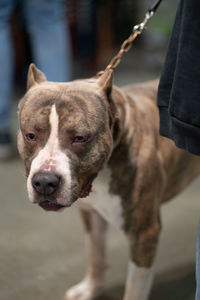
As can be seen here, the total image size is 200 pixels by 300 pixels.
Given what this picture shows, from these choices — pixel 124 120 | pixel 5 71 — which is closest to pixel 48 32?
pixel 5 71

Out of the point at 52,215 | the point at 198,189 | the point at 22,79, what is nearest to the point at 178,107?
the point at 52,215

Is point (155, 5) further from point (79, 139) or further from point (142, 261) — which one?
point (142, 261)

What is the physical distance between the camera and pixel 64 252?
2.59 meters

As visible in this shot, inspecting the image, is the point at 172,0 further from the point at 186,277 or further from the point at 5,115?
the point at 186,277

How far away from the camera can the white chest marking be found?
193 cm

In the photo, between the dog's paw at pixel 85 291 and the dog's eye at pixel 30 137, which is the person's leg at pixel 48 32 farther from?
the dog's eye at pixel 30 137

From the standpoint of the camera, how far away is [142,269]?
1.92 metres

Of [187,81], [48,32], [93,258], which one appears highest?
[187,81]

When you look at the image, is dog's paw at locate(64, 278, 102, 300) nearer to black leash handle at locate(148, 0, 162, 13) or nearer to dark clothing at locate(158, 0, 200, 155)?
dark clothing at locate(158, 0, 200, 155)

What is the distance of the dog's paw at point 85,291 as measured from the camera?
2.25 metres

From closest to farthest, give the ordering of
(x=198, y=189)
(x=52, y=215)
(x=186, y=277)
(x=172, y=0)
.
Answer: (x=186, y=277)
(x=52, y=215)
(x=198, y=189)
(x=172, y=0)

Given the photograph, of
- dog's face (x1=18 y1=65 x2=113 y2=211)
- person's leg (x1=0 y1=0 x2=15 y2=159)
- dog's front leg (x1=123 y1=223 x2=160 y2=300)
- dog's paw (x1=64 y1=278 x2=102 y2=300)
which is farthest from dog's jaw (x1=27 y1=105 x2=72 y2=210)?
person's leg (x1=0 y1=0 x2=15 y2=159)

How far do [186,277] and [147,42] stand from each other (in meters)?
5.23

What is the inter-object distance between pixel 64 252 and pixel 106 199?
2.82ft
